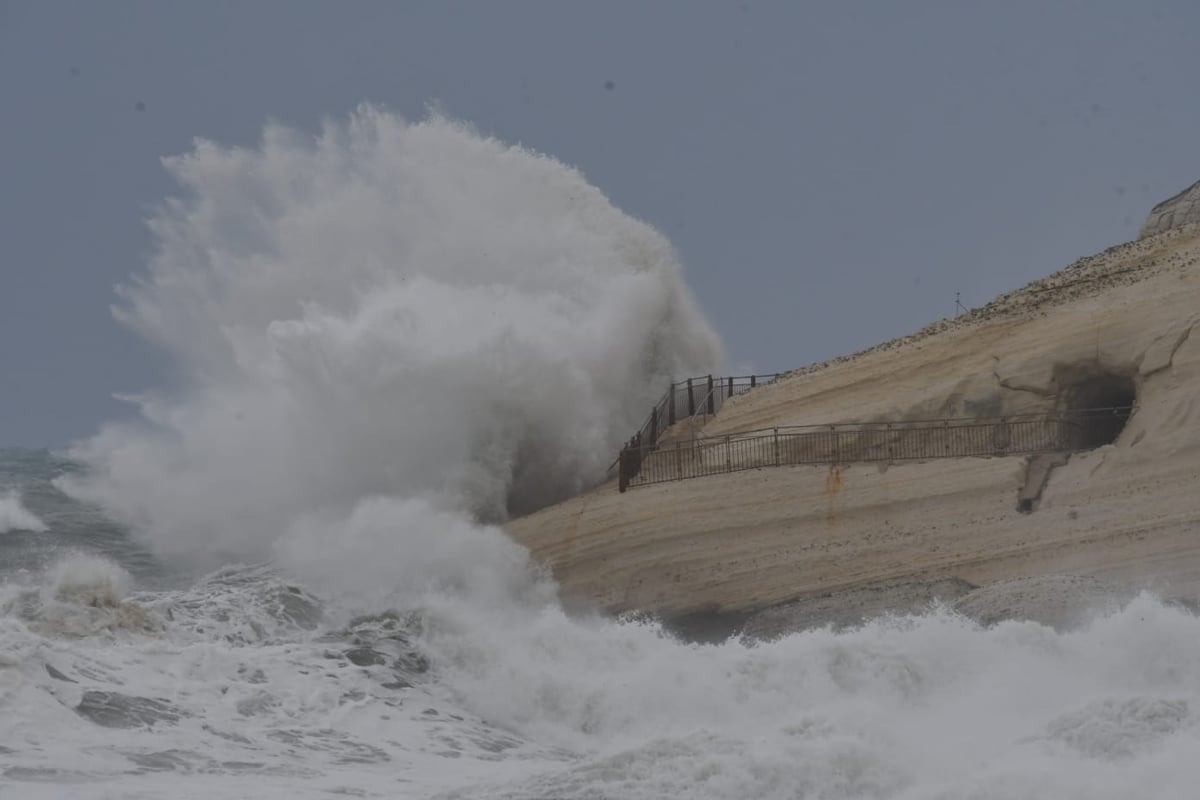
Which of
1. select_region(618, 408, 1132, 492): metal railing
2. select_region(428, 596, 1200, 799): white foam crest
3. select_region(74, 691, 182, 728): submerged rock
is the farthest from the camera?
select_region(618, 408, 1132, 492): metal railing

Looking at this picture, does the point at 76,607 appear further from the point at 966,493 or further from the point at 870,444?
the point at 966,493

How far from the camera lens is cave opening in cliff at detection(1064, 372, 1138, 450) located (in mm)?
19844

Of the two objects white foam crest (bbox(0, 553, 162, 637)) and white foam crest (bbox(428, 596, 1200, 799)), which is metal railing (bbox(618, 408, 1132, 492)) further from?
white foam crest (bbox(0, 553, 162, 637))

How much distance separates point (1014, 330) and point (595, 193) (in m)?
11.6

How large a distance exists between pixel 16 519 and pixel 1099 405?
1770 cm

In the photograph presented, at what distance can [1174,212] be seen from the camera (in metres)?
29.3

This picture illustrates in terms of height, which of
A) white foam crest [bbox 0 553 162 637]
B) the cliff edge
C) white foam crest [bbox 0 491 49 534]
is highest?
white foam crest [bbox 0 491 49 534]

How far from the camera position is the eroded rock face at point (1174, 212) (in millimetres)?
28781

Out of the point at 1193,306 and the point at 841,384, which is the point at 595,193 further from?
the point at 1193,306

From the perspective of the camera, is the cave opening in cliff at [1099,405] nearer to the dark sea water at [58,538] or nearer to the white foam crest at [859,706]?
the white foam crest at [859,706]

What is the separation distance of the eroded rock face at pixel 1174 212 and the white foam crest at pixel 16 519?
18802mm

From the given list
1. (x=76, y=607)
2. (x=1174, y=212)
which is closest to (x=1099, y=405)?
(x=1174, y=212)

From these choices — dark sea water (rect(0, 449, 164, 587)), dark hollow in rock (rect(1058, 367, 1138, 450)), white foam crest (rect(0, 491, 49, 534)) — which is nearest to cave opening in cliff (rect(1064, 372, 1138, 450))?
dark hollow in rock (rect(1058, 367, 1138, 450))

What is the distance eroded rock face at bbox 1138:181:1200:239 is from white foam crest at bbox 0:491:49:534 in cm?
1880
